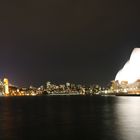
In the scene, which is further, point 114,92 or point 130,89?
point 114,92

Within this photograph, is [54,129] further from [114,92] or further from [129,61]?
[114,92]

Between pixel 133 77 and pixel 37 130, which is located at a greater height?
pixel 133 77

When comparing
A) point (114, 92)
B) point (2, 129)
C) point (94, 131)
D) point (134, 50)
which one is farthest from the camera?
point (114, 92)

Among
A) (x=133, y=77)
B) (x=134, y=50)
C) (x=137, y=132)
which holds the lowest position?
(x=137, y=132)

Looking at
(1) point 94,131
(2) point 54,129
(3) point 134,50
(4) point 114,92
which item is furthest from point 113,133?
(4) point 114,92

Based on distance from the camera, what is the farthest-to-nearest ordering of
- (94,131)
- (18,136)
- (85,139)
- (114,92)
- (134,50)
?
(114,92)
(134,50)
(94,131)
(18,136)
(85,139)

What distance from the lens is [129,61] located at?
142500mm

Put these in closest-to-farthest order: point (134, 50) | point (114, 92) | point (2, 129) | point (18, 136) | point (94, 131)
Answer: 1. point (18, 136)
2. point (94, 131)
3. point (2, 129)
4. point (134, 50)
5. point (114, 92)

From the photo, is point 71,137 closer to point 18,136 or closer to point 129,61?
point 18,136

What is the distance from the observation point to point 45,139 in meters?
23.6

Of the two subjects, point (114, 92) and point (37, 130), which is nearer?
point (37, 130)

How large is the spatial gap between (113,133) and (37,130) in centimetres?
550

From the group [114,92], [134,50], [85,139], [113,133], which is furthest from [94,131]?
[114,92]

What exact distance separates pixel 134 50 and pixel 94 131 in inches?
4443
